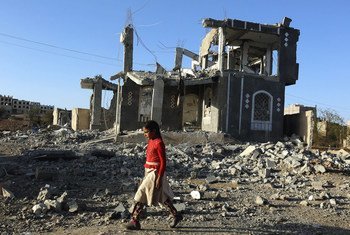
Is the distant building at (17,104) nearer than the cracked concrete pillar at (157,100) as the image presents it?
No

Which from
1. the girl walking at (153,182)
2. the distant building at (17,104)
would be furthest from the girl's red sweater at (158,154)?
the distant building at (17,104)

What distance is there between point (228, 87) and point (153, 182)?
16.4 meters

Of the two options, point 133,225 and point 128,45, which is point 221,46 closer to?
point 128,45

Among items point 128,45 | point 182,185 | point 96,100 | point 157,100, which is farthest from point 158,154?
point 96,100

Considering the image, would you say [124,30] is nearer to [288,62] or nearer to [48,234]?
[288,62]

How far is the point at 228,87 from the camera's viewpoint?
866 inches

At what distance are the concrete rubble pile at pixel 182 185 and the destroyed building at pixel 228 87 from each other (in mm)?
5203

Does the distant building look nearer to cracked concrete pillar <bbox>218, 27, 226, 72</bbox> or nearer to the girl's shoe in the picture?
cracked concrete pillar <bbox>218, 27, 226, 72</bbox>

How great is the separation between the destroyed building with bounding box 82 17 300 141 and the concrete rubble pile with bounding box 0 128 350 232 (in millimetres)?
5203

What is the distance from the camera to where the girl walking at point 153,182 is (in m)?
6.03

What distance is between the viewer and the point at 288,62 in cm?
2322

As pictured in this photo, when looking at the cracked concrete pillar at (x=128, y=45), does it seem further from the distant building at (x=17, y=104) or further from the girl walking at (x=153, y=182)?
the distant building at (x=17, y=104)

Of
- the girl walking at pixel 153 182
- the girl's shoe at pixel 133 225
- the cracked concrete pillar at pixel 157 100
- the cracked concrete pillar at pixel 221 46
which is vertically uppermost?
the cracked concrete pillar at pixel 221 46

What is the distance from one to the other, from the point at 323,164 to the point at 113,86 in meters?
17.4
